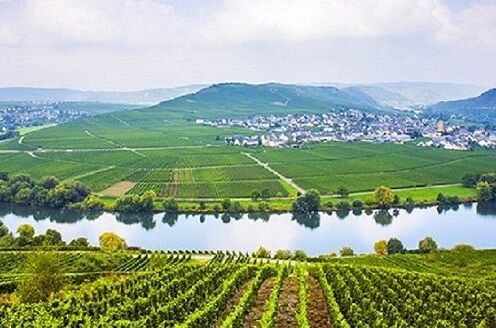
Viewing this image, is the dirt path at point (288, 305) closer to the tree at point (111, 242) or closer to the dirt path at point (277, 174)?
the tree at point (111, 242)

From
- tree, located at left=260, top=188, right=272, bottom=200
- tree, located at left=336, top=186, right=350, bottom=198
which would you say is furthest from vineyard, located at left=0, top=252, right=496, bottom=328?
tree, located at left=336, top=186, right=350, bottom=198

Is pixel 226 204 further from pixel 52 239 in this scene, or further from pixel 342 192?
pixel 52 239

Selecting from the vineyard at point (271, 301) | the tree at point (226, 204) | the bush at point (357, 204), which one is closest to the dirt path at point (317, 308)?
the vineyard at point (271, 301)

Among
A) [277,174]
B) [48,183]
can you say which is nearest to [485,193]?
[277,174]

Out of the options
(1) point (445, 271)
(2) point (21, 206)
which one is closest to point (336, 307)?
(1) point (445, 271)

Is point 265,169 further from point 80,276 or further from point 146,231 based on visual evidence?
point 80,276

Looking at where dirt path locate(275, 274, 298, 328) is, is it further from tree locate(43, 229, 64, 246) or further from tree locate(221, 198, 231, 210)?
tree locate(221, 198, 231, 210)
